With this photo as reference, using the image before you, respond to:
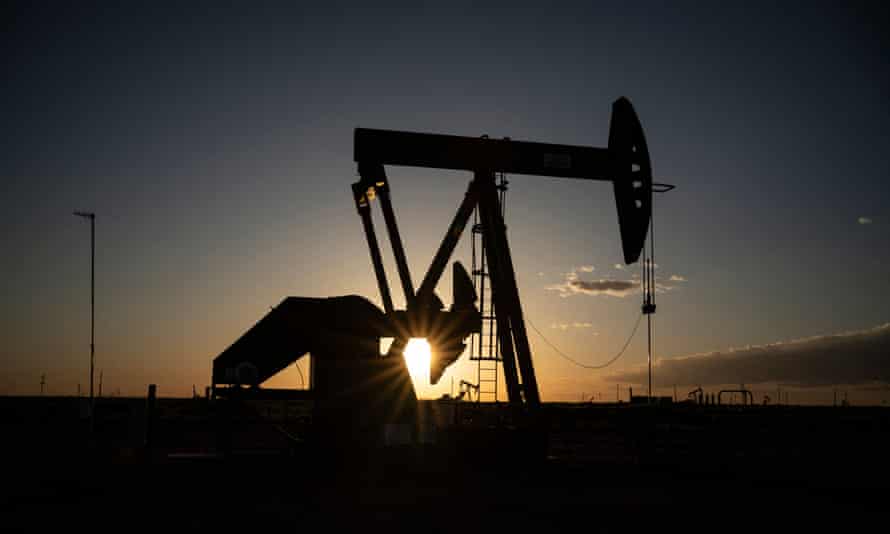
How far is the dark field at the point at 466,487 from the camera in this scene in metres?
9.91

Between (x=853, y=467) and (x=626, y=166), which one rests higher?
(x=626, y=166)

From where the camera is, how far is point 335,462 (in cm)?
1608

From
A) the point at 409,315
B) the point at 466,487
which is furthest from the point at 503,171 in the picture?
the point at 466,487

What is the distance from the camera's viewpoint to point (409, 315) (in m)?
17.3

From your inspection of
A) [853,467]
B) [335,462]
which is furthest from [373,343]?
[853,467]

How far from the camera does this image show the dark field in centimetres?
991

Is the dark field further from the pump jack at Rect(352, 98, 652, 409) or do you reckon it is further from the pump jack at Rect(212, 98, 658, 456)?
the pump jack at Rect(352, 98, 652, 409)

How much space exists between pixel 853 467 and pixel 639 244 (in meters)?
7.92

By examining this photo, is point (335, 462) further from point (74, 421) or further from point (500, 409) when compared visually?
point (74, 421)

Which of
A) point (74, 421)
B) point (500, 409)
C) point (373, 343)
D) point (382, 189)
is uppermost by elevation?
point (382, 189)

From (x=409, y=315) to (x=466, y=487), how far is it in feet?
16.2

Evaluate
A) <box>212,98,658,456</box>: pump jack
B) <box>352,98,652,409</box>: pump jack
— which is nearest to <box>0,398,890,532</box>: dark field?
<box>212,98,658,456</box>: pump jack

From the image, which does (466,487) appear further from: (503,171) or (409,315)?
(503,171)

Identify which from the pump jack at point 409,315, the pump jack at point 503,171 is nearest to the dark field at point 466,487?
the pump jack at point 409,315
